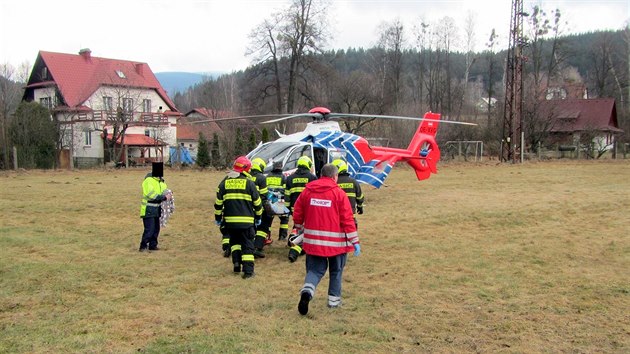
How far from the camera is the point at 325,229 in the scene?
6207 mm

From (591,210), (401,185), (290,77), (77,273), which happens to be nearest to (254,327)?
(77,273)

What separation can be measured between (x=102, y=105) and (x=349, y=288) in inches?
1594

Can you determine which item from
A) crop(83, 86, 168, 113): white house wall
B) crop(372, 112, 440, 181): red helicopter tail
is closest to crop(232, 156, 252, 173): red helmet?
crop(372, 112, 440, 181): red helicopter tail

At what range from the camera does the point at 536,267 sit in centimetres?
845

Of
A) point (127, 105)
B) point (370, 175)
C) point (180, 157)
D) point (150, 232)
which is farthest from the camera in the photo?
point (127, 105)

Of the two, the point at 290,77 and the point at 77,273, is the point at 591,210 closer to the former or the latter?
the point at 77,273

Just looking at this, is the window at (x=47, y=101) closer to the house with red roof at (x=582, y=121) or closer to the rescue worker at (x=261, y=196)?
the rescue worker at (x=261, y=196)

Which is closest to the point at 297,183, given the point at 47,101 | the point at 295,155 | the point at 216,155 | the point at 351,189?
the point at 351,189

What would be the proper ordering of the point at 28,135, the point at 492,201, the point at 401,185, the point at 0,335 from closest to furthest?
the point at 0,335 < the point at 492,201 < the point at 401,185 < the point at 28,135

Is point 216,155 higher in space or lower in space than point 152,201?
higher

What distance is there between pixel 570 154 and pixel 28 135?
4102 cm

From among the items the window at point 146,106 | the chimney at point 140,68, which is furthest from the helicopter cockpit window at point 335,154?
the chimney at point 140,68

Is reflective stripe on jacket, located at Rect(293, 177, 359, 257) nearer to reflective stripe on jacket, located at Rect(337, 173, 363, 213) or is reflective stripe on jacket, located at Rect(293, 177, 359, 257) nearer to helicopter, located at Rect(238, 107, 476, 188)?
reflective stripe on jacket, located at Rect(337, 173, 363, 213)

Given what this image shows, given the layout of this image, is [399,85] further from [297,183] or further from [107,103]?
[297,183]
